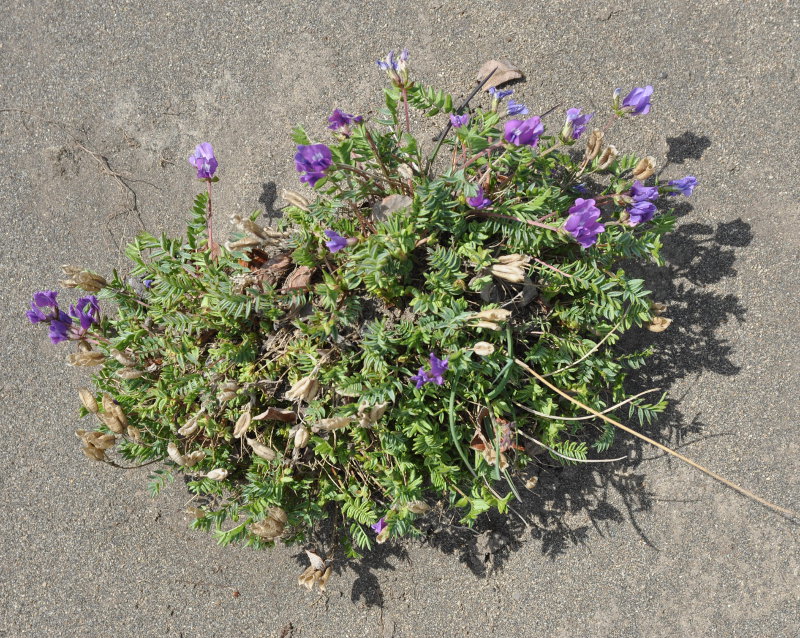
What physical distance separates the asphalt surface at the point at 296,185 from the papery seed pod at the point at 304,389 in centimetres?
102

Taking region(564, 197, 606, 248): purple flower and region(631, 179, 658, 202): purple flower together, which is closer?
region(564, 197, 606, 248): purple flower

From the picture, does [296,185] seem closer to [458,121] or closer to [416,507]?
[458,121]

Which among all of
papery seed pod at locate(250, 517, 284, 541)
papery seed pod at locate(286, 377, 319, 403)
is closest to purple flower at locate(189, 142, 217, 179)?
papery seed pod at locate(286, 377, 319, 403)

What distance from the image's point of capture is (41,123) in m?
2.79

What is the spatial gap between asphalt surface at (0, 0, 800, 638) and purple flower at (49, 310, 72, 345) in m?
0.58

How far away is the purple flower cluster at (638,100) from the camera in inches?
84.8

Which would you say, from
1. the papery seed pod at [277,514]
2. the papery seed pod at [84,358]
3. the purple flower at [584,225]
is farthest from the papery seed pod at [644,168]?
the papery seed pod at [84,358]

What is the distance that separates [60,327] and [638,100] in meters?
2.40

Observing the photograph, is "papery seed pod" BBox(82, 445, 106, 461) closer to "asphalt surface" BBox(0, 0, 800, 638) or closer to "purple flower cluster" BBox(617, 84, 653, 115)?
"asphalt surface" BBox(0, 0, 800, 638)

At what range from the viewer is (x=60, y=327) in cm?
225

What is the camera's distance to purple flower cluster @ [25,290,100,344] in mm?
2209

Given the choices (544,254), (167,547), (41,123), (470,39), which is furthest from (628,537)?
(41,123)

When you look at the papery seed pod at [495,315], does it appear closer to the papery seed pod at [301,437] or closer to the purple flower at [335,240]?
the purple flower at [335,240]

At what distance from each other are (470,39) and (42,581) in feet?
10.9
